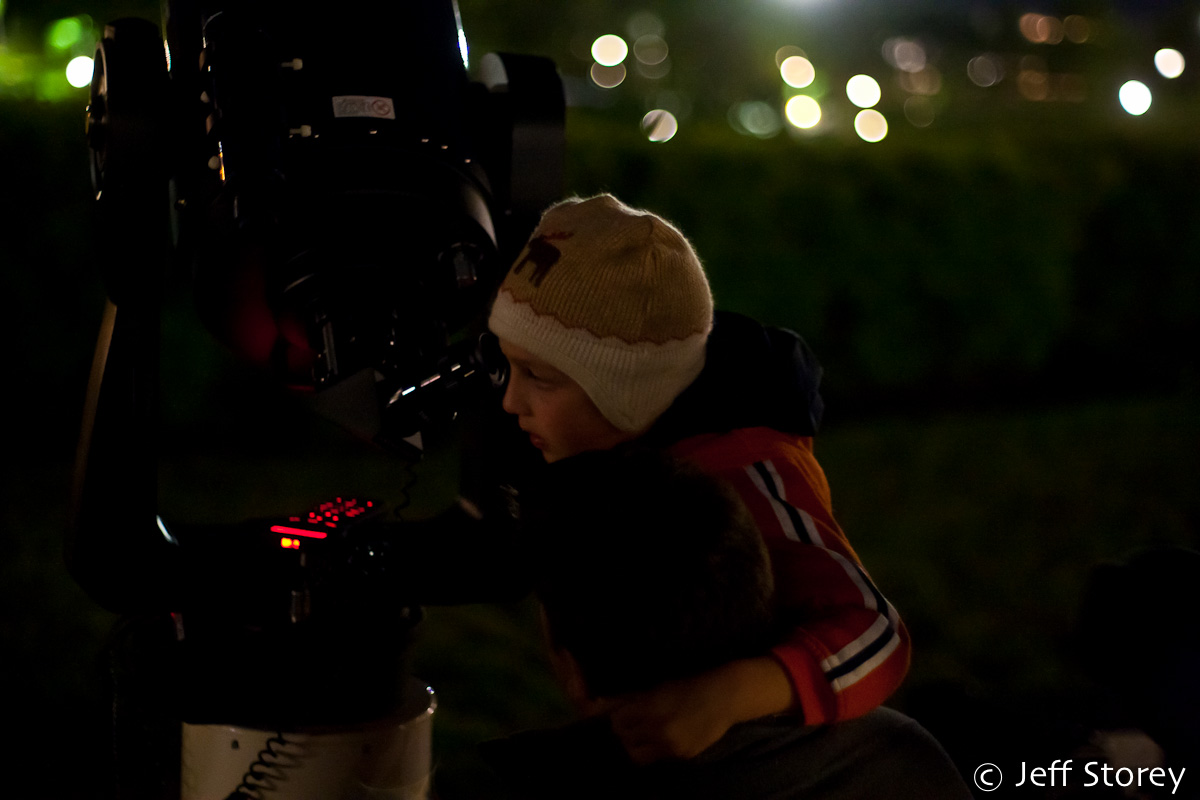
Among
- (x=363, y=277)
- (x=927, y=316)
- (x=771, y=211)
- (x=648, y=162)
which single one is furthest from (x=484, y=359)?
(x=927, y=316)

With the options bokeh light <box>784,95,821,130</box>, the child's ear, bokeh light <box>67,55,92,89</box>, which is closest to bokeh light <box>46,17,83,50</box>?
bokeh light <box>67,55,92,89</box>

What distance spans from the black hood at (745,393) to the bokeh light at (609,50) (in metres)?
8.58

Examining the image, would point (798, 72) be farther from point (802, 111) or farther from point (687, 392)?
point (687, 392)

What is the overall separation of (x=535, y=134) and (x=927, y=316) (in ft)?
17.7

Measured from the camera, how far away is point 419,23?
5.44 feet

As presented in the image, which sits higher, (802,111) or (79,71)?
(79,71)

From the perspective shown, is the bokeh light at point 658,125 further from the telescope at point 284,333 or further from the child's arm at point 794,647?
the child's arm at point 794,647

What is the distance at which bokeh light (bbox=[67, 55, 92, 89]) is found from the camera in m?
5.34

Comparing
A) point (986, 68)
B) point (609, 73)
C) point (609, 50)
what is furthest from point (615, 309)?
point (986, 68)

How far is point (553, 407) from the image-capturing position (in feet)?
5.34

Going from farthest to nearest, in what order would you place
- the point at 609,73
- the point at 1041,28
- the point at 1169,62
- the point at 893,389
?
1. the point at 1169,62
2. the point at 1041,28
3. the point at 609,73
4. the point at 893,389

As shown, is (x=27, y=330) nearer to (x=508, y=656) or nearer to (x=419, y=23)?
(x=508, y=656)

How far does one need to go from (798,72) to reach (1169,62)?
7.85 m

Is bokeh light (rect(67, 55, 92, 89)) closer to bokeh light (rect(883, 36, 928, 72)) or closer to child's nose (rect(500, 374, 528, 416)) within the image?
child's nose (rect(500, 374, 528, 416))
